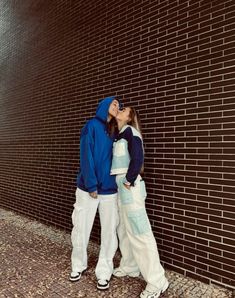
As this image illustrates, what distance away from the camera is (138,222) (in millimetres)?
3160

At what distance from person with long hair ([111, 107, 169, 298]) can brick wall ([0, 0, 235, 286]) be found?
604 millimetres

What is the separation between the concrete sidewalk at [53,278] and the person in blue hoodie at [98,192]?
18 centimetres

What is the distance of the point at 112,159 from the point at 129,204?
0.55 m

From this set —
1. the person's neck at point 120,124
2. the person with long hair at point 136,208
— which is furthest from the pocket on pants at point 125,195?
the person's neck at point 120,124

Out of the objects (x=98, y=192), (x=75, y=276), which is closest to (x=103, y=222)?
(x=98, y=192)

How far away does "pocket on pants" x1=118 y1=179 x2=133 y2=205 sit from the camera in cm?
321

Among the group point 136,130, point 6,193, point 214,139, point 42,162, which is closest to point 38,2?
point 42,162

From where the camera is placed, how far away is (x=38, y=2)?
6875mm

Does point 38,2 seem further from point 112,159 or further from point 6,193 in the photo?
point 112,159

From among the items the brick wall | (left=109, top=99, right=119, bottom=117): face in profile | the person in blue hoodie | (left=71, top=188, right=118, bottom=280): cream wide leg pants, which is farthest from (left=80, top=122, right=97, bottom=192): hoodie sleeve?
the brick wall

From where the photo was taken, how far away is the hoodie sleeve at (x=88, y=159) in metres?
3.42

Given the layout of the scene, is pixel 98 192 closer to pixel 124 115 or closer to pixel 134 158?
pixel 134 158

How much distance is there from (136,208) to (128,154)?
1.80ft

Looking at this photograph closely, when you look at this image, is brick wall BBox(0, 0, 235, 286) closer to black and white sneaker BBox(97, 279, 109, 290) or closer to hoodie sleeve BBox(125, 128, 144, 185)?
hoodie sleeve BBox(125, 128, 144, 185)
